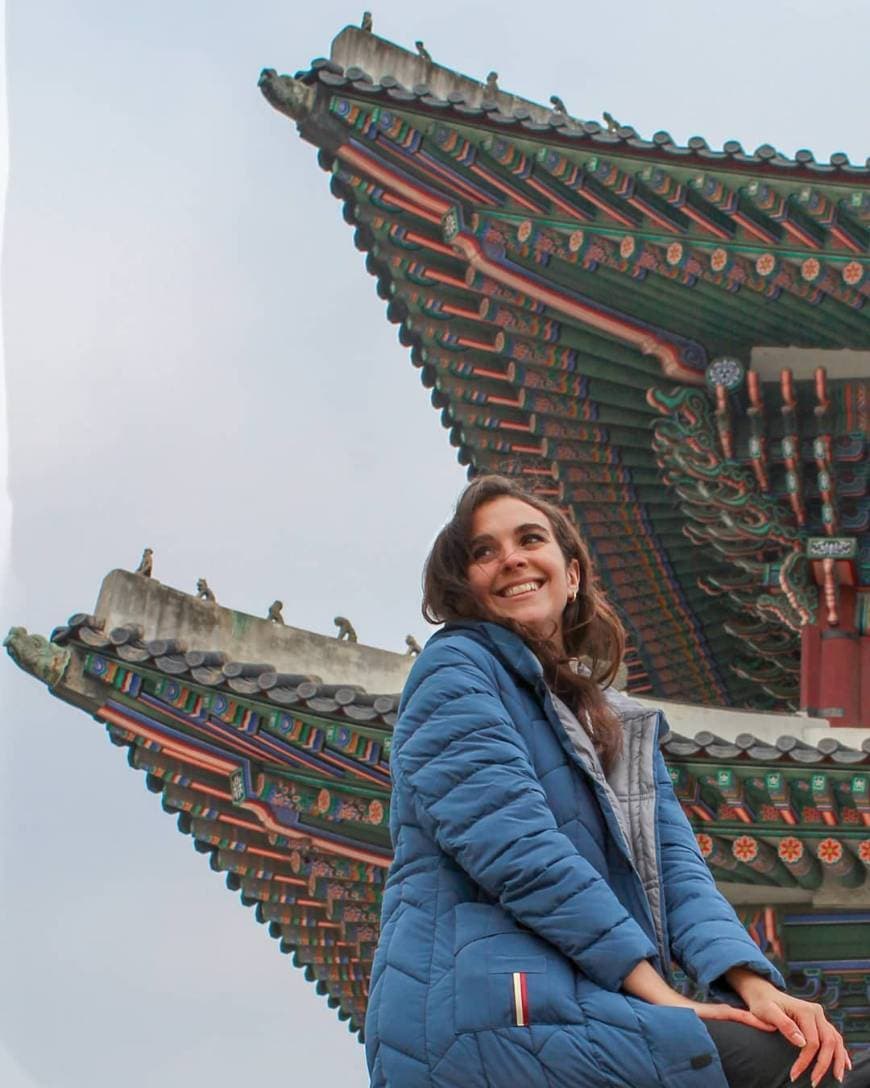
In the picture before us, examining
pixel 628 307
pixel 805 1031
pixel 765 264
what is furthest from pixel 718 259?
pixel 805 1031

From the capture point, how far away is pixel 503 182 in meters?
10.3

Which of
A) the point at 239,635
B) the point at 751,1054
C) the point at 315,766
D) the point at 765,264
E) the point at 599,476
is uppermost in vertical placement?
the point at 765,264

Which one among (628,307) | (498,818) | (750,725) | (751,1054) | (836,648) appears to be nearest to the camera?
(751,1054)

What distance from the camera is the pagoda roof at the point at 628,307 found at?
10008 mm

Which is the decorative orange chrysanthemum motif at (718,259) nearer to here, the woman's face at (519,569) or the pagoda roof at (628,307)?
the pagoda roof at (628,307)

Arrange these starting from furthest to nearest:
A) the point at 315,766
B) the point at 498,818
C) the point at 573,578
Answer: the point at 315,766
the point at 573,578
the point at 498,818

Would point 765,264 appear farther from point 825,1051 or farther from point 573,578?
point 825,1051

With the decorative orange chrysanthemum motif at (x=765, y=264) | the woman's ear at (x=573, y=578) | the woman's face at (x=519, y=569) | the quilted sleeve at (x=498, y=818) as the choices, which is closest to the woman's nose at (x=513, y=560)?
the woman's face at (x=519, y=569)

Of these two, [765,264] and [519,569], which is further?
[765,264]

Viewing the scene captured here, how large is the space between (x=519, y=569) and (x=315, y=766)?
214 inches

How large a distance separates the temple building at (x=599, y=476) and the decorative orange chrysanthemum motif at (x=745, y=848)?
0.03 feet

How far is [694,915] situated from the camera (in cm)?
335

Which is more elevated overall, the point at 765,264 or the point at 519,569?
the point at 765,264

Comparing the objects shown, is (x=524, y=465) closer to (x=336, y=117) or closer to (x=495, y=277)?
(x=495, y=277)
